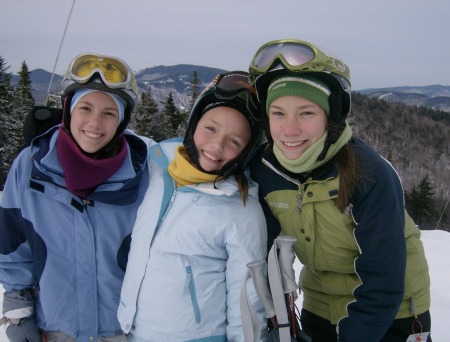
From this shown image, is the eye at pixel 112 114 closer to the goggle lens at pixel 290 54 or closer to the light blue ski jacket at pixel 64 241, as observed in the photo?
the light blue ski jacket at pixel 64 241

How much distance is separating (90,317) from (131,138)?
4.60 feet

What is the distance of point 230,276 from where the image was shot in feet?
7.59

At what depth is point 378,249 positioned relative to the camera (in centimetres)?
209

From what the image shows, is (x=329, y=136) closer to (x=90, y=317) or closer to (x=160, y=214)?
(x=160, y=214)

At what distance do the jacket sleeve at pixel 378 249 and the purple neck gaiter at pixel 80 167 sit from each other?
5.58 feet

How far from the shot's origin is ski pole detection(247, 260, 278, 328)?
2.15 metres

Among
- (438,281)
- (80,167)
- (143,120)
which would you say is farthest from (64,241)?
(143,120)

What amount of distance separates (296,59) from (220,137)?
0.75m

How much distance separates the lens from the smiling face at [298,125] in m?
2.29

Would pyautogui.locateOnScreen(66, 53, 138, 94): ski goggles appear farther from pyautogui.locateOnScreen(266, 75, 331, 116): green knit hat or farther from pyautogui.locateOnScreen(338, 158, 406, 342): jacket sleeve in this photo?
pyautogui.locateOnScreen(338, 158, 406, 342): jacket sleeve

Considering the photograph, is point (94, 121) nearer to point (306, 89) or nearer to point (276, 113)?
point (276, 113)

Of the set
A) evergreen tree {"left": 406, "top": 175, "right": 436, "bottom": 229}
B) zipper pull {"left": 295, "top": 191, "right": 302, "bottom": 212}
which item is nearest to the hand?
zipper pull {"left": 295, "top": 191, "right": 302, "bottom": 212}

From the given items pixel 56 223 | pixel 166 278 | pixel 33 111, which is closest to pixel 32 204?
pixel 56 223

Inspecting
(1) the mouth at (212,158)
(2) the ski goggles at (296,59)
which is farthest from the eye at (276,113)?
(1) the mouth at (212,158)
